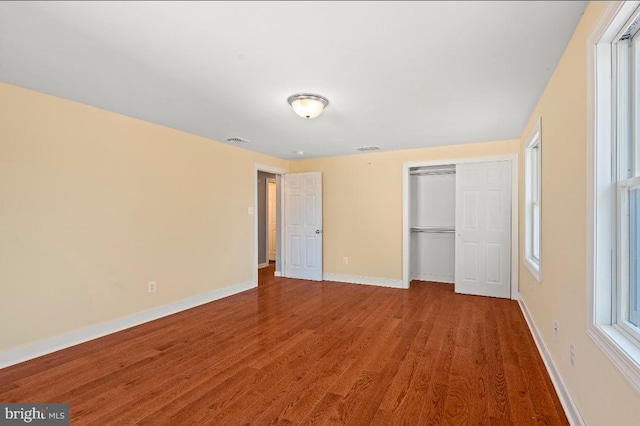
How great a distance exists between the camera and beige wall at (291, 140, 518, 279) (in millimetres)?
5305

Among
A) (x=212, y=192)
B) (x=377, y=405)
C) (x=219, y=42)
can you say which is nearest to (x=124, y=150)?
(x=212, y=192)

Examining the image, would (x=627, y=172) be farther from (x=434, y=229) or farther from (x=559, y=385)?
(x=434, y=229)

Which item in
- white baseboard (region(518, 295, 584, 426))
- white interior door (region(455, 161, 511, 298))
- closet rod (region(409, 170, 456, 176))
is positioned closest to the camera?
white baseboard (region(518, 295, 584, 426))

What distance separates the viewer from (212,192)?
4625mm

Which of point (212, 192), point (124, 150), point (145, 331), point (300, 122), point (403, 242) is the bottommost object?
point (145, 331)

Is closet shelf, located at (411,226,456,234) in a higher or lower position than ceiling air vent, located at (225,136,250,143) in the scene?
lower

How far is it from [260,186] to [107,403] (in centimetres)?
546

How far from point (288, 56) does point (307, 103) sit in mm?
689

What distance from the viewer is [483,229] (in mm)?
4742

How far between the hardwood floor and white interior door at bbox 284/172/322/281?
2.04 meters

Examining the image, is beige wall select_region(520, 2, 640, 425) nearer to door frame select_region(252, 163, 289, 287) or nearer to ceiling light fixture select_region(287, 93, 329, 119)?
ceiling light fixture select_region(287, 93, 329, 119)

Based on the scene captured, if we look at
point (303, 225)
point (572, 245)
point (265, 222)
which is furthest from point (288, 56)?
point (265, 222)

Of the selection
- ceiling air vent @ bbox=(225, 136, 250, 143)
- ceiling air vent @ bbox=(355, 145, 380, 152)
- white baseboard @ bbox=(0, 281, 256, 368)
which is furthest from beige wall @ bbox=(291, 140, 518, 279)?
white baseboard @ bbox=(0, 281, 256, 368)

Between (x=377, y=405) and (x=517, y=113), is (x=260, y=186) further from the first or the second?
(x=377, y=405)
